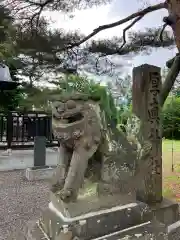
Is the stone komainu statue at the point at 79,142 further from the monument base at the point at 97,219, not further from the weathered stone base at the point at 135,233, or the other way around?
the weathered stone base at the point at 135,233

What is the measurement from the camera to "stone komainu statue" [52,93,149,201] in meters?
1.77

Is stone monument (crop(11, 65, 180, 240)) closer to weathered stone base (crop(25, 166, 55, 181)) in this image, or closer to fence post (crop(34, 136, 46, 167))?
weathered stone base (crop(25, 166, 55, 181))

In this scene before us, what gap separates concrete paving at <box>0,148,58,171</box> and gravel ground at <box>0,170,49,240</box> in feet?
1.51

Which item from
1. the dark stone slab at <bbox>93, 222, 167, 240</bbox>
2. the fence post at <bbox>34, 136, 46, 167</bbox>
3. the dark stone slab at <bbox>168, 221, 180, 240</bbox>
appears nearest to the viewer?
the dark stone slab at <bbox>93, 222, 167, 240</bbox>

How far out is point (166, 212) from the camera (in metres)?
2.33

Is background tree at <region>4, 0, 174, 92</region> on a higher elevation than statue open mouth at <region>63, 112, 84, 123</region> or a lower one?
higher

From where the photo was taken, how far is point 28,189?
13.4ft

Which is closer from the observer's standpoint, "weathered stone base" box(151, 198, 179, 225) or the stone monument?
the stone monument

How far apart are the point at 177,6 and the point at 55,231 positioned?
2.51 m

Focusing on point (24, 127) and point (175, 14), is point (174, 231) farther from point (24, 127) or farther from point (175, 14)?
point (24, 127)

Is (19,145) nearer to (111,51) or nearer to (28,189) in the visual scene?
(28,189)

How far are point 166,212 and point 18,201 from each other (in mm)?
2014

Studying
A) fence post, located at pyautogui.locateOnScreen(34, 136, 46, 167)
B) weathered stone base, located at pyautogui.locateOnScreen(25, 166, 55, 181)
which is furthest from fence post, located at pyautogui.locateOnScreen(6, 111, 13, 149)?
weathered stone base, located at pyautogui.locateOnScreen(25, 166, 55, 181)

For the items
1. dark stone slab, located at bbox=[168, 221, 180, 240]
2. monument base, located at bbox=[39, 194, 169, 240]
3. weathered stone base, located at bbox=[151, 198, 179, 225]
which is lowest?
dark stone slab, located at bbox=[168, 221, 180, 240]
